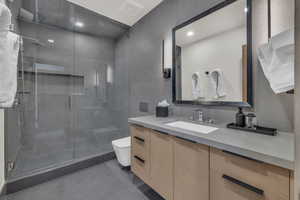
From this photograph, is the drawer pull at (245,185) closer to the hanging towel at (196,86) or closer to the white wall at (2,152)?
the hanging towel at (196,86)

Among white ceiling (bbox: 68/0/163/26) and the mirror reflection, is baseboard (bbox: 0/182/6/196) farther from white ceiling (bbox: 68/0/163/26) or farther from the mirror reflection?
white ceiling (bbox: 68/0/163/26)

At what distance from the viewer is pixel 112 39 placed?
2.93m

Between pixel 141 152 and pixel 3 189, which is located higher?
pixel 141 152

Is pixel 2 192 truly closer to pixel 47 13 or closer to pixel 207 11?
pixel 47 13

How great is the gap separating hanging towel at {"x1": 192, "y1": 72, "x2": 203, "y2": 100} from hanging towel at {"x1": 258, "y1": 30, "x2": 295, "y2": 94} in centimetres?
64

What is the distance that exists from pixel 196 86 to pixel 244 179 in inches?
41.6

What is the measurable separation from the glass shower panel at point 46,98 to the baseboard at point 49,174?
14 cm

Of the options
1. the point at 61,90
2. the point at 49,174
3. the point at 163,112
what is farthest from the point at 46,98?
the point at 163,112

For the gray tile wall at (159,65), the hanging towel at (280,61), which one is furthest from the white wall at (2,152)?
the hanging towel at (280,61)

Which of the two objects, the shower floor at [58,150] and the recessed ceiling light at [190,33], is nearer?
the recessed ceiling light at [190,33]

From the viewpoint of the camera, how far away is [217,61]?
1.38m

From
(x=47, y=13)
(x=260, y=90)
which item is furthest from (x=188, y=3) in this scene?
(x=47, y=13)

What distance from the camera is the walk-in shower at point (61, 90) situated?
6.19ft

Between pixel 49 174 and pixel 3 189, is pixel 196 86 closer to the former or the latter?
pixel 49 174
